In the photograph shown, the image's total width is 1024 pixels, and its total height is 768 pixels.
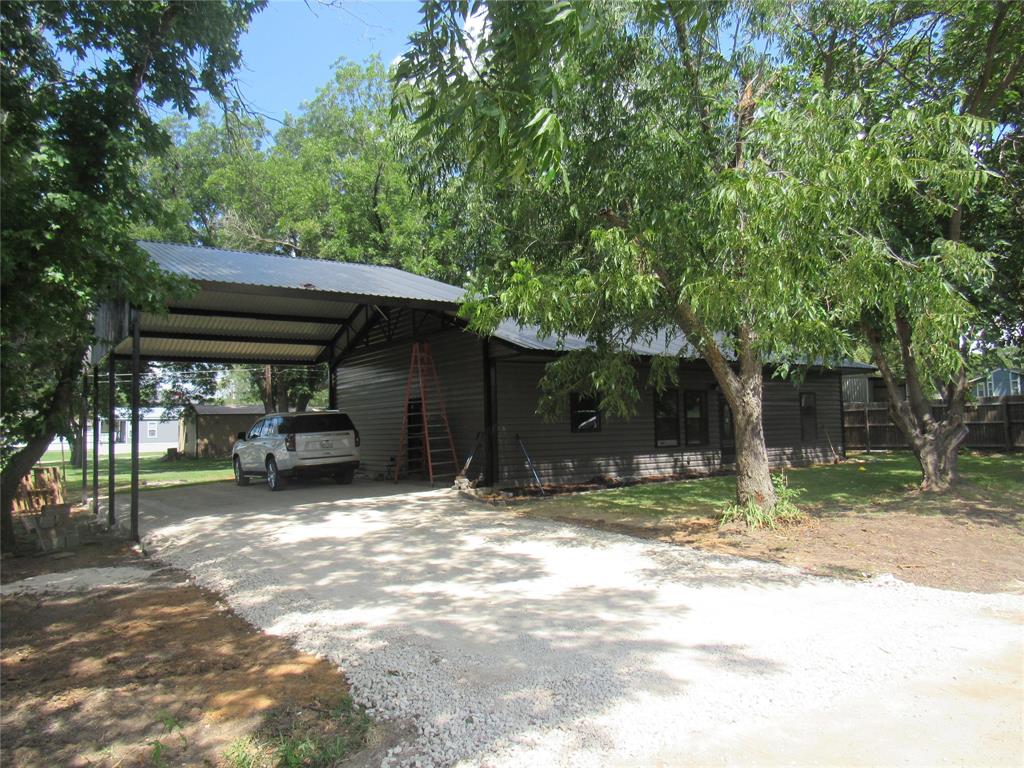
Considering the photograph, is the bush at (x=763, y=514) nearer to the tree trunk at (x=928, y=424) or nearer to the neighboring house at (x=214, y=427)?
the tree trunk at (x=928, y=424)

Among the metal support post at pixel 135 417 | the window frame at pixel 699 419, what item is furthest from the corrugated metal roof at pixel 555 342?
the metal support post at pixel 135 417

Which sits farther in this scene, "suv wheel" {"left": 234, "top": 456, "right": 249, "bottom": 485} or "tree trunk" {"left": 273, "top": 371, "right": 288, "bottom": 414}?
"tree trunk" {"left": 273, "top": 371, "right": 288, "bottom": 414}

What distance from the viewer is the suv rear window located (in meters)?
15.2

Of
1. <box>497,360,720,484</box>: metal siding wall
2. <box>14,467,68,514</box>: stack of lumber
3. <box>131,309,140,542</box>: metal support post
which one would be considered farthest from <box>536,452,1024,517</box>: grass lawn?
<box>14,467,68,514</box>: stack of lumber

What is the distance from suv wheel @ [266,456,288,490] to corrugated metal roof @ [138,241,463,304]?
443 centimetres

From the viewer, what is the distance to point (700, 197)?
7.91 metres

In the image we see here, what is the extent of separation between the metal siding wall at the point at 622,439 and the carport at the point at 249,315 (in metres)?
2.59

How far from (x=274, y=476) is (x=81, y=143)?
10.2 m

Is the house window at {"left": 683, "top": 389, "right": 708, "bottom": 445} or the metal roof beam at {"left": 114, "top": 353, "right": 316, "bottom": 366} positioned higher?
the metal roof beam at {"left": 114, "top": 353, "right": 316, "bottom": 366}

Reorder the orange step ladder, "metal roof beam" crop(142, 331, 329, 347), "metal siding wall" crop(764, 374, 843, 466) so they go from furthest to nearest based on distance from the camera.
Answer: "metal siding wall" crop(764, 374, 843, 466), "metal roof beam" crop(142, 331, 329, 347), the orange step ladder

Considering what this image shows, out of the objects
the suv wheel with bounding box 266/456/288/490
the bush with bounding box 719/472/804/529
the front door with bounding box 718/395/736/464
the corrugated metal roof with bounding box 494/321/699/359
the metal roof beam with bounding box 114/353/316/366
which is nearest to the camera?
the bush with bounding box 719/472/804/529

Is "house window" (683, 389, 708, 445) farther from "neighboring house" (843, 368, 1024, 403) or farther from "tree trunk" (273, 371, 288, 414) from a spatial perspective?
"tree trunk" (273, 371, 288, 414)

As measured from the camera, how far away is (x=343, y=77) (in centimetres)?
3316

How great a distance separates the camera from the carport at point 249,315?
1064 cm
